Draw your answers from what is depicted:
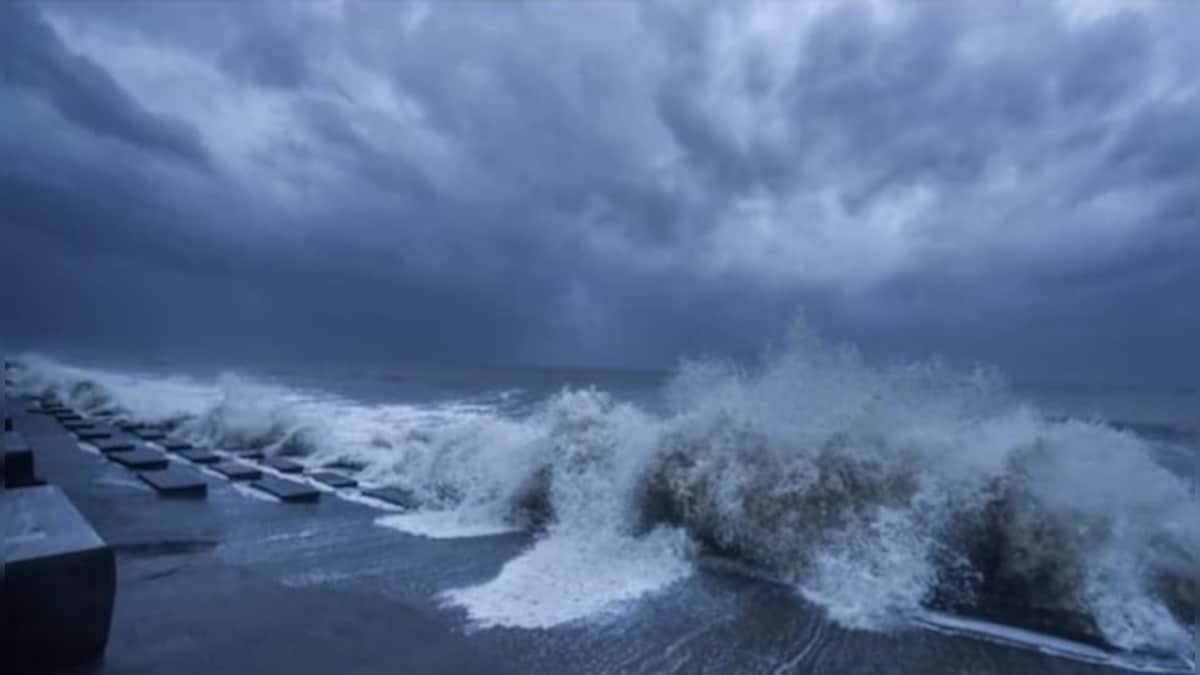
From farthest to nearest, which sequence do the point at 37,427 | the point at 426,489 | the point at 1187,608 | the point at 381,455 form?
the point at 37,427 → the point at 381,455 → the point at 426,489 → the point at 1187,608

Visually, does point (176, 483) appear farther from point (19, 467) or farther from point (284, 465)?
point (19, 467)

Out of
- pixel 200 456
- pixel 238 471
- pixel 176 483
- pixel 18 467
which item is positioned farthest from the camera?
pixel 200 456

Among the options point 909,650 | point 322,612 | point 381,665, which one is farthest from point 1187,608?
point 322,612

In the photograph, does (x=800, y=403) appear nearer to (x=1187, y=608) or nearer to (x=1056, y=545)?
(x=1056, y=545)

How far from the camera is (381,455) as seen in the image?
10.1 meters

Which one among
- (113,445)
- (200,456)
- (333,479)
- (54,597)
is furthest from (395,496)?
(113,445)

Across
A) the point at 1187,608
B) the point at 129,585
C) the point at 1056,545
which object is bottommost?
the point at 129,585

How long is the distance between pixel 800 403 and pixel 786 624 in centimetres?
280

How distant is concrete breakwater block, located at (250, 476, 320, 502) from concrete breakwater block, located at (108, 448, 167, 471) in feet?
5.94

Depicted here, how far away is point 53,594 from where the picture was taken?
9.45 ft

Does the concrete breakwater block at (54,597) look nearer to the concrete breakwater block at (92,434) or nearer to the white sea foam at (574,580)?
the white sea foam at (574,580)

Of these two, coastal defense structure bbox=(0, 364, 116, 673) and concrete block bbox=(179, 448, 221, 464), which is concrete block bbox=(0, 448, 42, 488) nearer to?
coastal defense structure bbox=(0, 364, 116, 673)

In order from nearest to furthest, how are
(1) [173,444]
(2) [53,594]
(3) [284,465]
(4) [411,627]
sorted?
(2) [53,594] < (4) [411,627] < (3) [284,465] < (1) [173,444]

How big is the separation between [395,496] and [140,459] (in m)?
4.32
